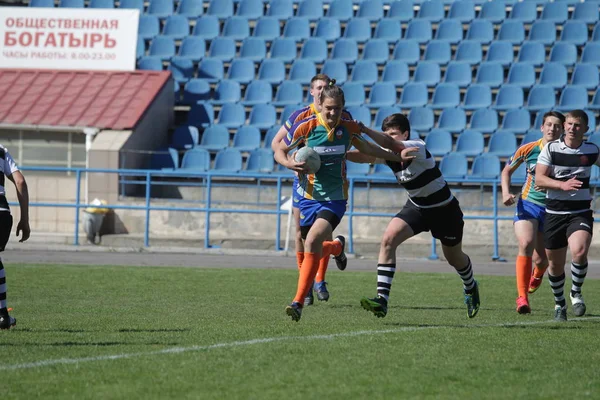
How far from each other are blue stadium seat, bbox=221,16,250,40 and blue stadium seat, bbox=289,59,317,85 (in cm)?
226

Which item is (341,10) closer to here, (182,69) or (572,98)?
(182,69)

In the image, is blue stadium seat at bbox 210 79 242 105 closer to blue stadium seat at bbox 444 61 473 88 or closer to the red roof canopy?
the red roof canopy

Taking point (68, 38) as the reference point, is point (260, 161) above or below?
below

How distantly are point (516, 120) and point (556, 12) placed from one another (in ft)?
15.1

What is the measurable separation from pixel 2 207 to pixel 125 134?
14.4m

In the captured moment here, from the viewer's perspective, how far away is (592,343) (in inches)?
292

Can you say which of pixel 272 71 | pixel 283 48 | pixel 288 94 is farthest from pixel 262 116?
pixel 283 48

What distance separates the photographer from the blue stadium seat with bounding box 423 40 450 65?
2488 cm

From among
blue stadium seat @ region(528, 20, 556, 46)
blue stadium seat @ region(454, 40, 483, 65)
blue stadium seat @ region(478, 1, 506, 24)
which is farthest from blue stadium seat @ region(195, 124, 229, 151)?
blue stadium seat @ region(528, 20, 556, 46)

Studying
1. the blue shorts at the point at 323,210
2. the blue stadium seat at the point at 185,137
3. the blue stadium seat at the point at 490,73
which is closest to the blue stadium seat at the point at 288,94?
the blue stadium seat at the point at 185,137

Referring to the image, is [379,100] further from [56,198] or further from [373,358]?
[373,358]

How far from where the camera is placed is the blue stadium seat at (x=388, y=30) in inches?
1015

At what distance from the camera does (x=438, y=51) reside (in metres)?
25.0

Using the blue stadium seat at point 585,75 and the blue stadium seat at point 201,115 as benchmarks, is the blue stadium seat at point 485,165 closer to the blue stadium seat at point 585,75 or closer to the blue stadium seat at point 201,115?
the blue stadium seat at point 585,75
